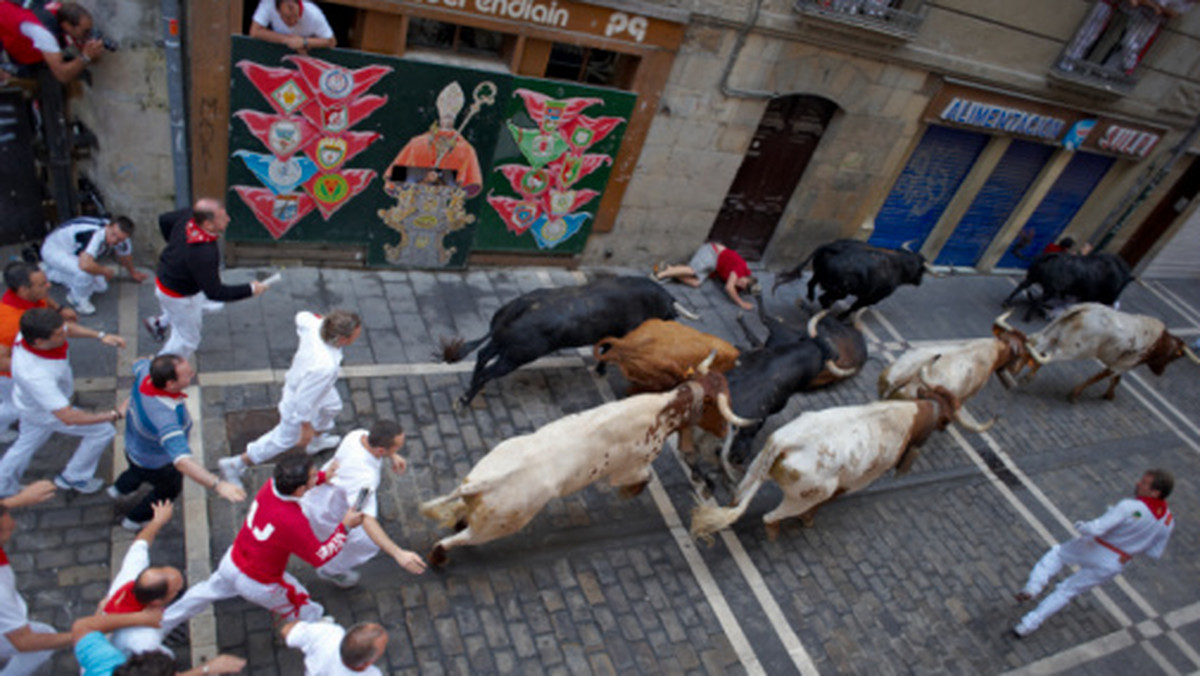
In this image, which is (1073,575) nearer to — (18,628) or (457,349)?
(457,349)

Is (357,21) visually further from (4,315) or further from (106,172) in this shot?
(4,315)

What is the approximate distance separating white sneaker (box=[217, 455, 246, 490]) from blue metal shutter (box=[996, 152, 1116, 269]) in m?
14.8

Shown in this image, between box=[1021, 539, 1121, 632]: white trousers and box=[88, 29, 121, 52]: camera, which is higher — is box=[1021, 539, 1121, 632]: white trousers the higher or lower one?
the lower one

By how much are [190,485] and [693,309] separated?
6.82 meters

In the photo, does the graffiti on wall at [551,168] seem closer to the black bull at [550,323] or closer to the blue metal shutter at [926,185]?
the black bull at [550,323]

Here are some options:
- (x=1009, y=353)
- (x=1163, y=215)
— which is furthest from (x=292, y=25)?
(x=1163, y=215)

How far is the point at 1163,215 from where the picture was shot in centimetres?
1659

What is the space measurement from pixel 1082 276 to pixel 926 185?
117 inches

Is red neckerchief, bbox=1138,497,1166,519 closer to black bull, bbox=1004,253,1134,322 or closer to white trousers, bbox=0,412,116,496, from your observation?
black bull, bbox=1004,253,1134,322

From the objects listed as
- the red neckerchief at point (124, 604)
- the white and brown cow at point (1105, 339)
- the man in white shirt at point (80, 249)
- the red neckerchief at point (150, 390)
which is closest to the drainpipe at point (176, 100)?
the man in white shirt at point (80, 249)

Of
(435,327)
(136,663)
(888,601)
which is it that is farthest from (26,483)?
(888,601)

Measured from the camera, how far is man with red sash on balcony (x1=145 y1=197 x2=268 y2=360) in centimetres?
599

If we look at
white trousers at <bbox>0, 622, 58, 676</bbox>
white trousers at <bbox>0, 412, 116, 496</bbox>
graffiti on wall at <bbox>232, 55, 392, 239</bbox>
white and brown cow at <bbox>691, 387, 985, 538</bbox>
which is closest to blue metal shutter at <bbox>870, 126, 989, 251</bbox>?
white and brown cow at <bbox>691, 387, 985, 538</bbox>

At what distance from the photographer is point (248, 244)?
8656mm
